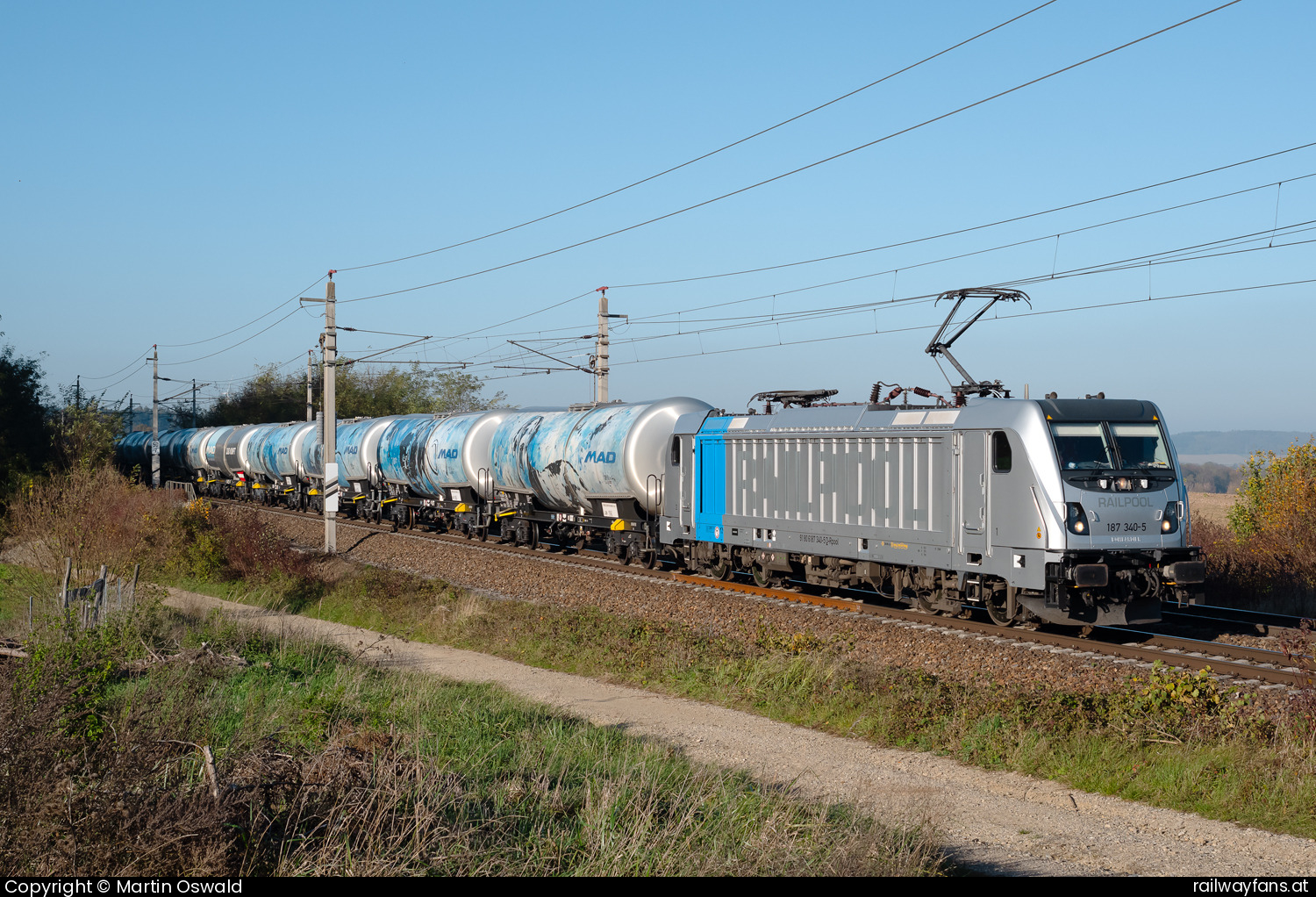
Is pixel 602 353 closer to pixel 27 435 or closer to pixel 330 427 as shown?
pixel 330 427

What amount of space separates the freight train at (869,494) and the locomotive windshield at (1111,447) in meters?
0.03

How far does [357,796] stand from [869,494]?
12613mm

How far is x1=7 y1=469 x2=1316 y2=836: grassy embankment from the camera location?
8.26 m

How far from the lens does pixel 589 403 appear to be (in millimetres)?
25781

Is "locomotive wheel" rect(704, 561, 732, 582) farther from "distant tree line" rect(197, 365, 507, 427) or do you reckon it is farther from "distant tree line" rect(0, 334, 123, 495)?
"distant tree line" rect(197, 365, 507, 427)

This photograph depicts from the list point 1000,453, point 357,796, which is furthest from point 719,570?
point 357,796

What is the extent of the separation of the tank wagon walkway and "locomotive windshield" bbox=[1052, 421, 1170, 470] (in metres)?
6.10

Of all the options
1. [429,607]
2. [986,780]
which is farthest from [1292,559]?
[429,607]

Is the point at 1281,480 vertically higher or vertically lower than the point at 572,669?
higher

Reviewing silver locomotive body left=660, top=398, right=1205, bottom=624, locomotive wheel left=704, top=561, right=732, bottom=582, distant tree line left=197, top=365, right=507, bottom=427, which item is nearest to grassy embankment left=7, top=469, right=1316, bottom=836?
silver locomotive body left=660, top=398, right=1205, bottom=624

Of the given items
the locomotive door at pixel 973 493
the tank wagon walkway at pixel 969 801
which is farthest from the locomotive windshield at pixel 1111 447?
the tank wagon walkway at pixel 969 801

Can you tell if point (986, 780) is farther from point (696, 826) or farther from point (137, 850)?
point (137, 850)

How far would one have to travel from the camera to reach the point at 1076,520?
45.7ft
